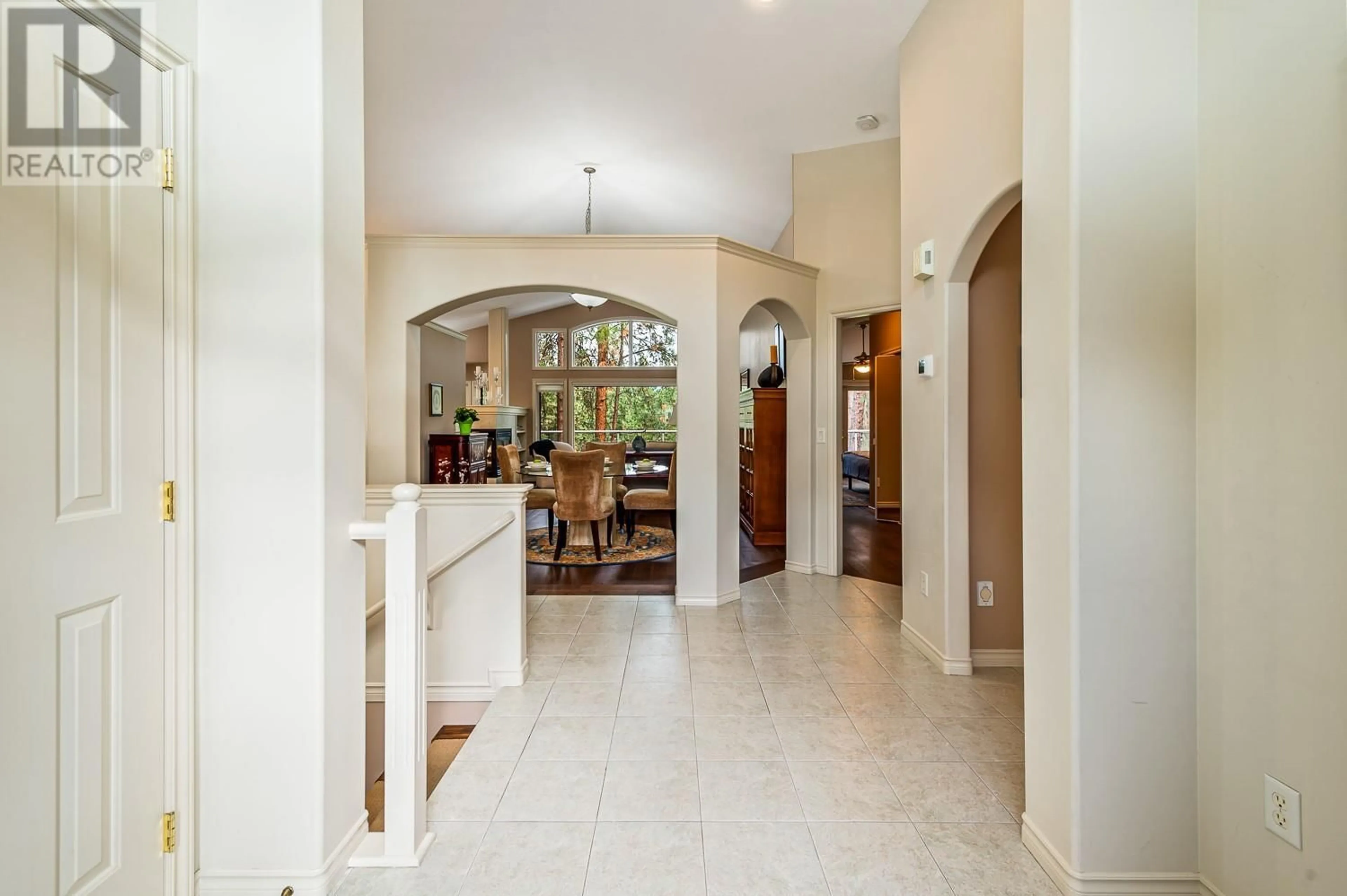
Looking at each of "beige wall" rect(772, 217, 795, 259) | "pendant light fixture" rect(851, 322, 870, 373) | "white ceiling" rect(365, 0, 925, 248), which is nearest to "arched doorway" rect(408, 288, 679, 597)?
"beige wall" rect(772, 217, 795, 259)

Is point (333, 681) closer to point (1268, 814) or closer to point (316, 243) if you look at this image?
point (316, 243)

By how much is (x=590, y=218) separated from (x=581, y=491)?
3.14 metres

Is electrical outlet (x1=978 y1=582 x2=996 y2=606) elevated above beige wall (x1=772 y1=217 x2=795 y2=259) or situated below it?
below

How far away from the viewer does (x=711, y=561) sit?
420 cm

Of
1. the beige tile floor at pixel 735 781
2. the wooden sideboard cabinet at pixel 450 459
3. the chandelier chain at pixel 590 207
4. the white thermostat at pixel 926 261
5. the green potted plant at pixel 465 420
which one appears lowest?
the beige tile floor at pixel 735 781

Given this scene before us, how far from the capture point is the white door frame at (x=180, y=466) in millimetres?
1399

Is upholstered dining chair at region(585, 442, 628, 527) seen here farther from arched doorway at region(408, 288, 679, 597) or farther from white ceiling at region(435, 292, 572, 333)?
white ceiling at region(435, 292, 572, 333)

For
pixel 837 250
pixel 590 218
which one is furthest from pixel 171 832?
pixel 590 218

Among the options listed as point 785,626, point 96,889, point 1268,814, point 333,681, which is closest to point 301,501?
point 333,681

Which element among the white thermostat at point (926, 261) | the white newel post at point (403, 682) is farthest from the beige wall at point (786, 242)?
the white newel post at point (403, 682)

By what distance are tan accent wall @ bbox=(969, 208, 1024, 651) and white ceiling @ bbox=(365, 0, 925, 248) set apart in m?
1.63

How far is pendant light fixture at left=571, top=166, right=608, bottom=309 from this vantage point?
532 centimetres

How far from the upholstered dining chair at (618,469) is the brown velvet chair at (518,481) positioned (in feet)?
2.32

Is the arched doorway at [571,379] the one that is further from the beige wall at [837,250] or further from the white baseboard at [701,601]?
the white baseboard at [701,601]
